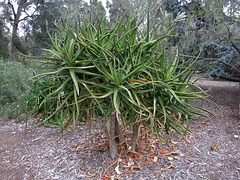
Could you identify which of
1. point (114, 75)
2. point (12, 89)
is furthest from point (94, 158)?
point (12, 89)

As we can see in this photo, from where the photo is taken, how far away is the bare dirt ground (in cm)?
201

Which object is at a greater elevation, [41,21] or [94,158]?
[41,21]

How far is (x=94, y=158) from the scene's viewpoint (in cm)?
225

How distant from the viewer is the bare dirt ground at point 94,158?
2.01 metres

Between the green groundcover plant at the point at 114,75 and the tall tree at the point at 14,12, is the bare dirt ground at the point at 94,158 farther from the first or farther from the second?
the tall tree at the point at 14,12

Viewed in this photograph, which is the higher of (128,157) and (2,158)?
(128,157)

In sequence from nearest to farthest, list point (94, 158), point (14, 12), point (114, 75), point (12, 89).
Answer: point (114, 75) < point (94, 158) < point (12, 89) < point (14, 12)

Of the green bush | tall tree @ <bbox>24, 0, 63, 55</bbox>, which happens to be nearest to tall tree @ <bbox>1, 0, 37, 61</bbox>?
tall tree @ <bbox>24, 0, 63, 55</bbox>

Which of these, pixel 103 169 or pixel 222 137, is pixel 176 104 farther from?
pixel 222 137

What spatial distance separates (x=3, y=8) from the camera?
14344 mm

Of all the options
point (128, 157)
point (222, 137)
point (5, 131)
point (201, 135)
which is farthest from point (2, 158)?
point (222, 137)

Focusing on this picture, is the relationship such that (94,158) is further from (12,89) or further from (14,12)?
(14,12)

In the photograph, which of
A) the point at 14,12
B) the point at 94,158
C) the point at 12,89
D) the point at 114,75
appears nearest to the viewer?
the point at 114,75

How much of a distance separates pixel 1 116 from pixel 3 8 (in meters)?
14.2
